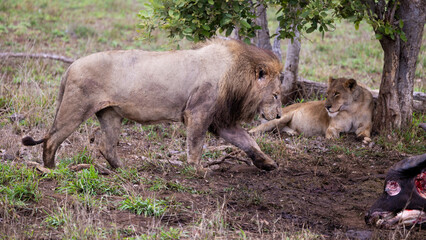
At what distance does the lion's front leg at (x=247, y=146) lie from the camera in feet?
19.1

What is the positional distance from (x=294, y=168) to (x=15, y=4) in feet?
41.7

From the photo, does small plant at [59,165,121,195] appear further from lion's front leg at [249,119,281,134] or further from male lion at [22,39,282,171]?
lion's front leg at [249,119,281,134]

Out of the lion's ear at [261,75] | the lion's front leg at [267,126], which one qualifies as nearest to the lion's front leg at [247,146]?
the lion's ear at [261,75]

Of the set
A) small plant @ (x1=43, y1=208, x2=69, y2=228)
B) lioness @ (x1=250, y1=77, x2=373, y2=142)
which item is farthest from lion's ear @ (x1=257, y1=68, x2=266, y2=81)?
small plant @ (x1=43, y1=208, x2=69, y2=228)

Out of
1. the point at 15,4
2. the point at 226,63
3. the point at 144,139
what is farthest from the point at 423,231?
the point at 15,4

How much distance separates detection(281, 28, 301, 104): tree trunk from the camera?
28.7 ft

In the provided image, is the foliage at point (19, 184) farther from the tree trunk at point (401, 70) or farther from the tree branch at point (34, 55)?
the tree branch at point (34, 55)

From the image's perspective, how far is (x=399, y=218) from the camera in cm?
421

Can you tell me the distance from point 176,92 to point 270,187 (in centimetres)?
134

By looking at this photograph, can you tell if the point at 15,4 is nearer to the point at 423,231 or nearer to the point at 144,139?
the point at 144,139

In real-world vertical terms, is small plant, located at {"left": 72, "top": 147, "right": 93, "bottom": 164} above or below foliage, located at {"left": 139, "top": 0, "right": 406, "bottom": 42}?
below

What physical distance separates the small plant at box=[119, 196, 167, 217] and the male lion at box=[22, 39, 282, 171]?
46.5 inches

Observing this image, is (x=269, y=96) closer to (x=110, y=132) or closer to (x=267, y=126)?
(x=110, y=132)

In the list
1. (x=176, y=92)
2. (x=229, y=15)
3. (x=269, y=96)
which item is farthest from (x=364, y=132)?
(x=176, y=92)
